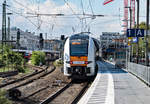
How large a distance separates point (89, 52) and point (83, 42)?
99 centimetres

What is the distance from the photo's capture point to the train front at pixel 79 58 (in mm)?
18672

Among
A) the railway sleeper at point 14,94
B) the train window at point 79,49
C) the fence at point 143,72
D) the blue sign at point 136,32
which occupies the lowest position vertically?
the railway sleeper at point 14,94

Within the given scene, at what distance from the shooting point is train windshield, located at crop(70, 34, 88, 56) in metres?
18.8

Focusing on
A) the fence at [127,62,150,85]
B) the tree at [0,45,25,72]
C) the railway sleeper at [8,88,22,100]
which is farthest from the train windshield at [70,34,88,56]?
the tree at [0,45,25,72]

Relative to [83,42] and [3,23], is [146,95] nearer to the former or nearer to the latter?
[83,42]

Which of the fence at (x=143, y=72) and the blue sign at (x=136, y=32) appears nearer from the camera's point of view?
the fence at (x=143, y=72)

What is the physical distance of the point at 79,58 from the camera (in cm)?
1872

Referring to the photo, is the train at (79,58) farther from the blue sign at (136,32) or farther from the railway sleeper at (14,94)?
the railway sleeper at (14,94)

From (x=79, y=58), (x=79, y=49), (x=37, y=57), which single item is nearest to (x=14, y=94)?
(x=79, y=58)

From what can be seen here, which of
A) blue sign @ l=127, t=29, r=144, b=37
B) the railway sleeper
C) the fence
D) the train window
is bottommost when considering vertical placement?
the railway sleeper

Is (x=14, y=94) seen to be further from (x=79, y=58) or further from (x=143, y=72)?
(x=143, y=72)

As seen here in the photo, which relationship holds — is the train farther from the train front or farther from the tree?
the tree

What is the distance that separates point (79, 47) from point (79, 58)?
0.94 m

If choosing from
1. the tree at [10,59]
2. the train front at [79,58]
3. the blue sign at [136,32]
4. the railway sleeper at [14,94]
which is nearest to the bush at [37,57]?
the tree at [10,59]
